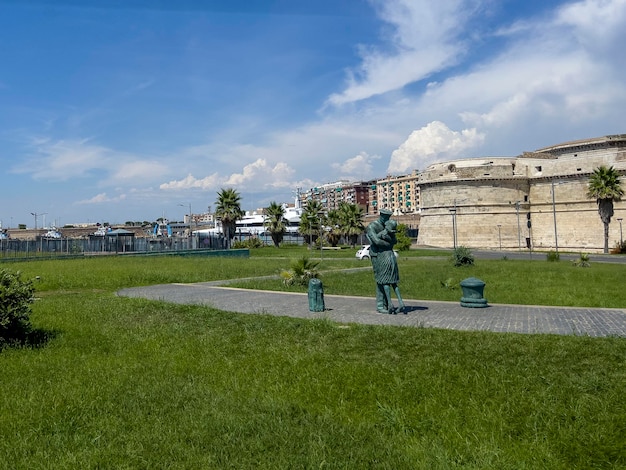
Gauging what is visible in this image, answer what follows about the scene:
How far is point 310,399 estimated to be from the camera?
226 inches

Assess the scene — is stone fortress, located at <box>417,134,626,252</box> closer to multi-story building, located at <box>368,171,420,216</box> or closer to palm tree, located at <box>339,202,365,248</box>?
palm tree, located at <box>339,202,365,248</box>

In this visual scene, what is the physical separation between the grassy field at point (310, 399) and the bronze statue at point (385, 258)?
6.93ft

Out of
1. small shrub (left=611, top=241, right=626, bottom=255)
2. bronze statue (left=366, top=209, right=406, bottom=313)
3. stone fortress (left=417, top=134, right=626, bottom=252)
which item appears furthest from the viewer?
stone fortress (left=417, top=134, right=626, bottom=252)

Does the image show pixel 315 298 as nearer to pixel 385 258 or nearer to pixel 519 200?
pixel 385 258

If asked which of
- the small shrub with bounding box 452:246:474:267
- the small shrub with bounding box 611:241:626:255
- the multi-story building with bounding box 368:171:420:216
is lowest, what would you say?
the small shrub with bounding box 611:241:626:255

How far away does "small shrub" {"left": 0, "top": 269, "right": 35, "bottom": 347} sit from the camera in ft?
27.3

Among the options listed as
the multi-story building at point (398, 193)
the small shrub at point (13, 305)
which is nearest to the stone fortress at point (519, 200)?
the small shrub at point (13, 305)

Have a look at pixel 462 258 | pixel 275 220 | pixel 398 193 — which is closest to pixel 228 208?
pixel 275 220

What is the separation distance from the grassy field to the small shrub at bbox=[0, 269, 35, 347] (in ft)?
1.75

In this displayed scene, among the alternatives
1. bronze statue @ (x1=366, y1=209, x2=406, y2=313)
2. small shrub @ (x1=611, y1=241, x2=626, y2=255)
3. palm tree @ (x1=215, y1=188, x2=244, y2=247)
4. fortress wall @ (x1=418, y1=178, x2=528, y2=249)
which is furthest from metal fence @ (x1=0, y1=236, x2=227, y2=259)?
small shrub @ (x1=611, y1=241, x2=626, y2=255)

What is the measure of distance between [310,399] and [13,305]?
5676 millimetres

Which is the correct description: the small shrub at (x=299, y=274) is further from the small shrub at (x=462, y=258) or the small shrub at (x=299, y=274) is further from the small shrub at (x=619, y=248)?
the small shrub at (x=619, y=248)

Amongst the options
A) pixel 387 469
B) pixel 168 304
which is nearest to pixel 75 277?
pixel 168 304

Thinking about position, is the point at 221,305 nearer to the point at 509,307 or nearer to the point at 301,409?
the point at 509,307
